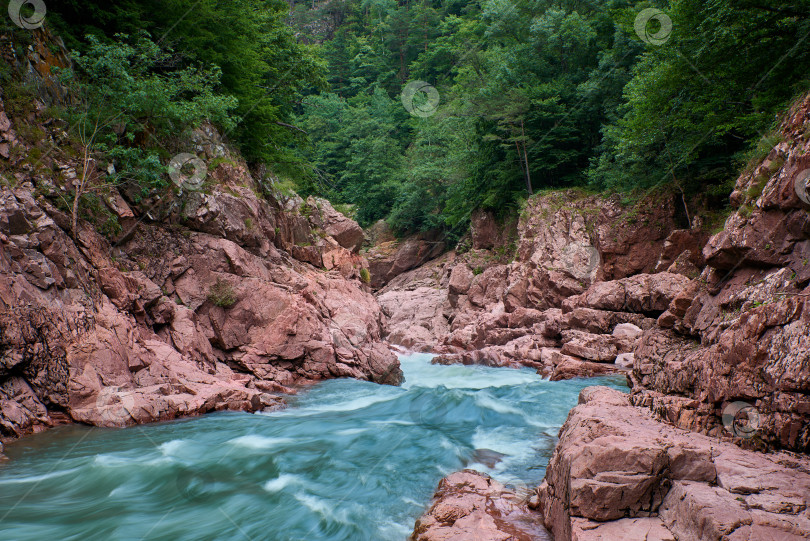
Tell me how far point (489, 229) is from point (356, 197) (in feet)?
48.5

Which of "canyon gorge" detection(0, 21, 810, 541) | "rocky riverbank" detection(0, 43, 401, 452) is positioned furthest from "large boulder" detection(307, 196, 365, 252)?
"rocky riverbank" detection(0, 43, 401, 452)

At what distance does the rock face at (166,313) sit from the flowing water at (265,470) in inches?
31.7

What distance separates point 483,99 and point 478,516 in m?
26.0

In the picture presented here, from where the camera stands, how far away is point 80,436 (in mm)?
7523

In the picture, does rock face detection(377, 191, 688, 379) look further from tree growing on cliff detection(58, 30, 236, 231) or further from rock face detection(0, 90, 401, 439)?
tree growing on cliff detection(58, 30, 236, 231)

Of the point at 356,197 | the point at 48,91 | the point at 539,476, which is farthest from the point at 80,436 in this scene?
the point at 356,197

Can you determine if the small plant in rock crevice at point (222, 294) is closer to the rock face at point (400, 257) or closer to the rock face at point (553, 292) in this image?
the rock face at point (553, 292)

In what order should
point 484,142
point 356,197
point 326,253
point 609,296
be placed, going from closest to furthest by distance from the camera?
point 609,296 < point 326,253 < point 484,142 < point 356,197

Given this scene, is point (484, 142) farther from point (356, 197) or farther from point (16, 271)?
point (16, 271)

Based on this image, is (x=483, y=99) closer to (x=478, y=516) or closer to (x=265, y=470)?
(x=265, y=470)

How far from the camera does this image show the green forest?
12.1 meters

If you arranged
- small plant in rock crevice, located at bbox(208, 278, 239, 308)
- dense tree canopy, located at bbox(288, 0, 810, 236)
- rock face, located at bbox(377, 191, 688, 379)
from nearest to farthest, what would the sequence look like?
small plant in rock crevice, located at bbox(208, 278, 239, 308) < dense tree canopy, located at bbox(288, 0, 810, 236) < rock face, located at bbox(377, 191, 688, 379)

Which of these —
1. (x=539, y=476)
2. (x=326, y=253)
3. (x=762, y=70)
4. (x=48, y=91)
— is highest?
(x=48, y=91)

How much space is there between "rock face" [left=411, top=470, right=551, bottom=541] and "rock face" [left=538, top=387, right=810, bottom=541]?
0.27 metres
